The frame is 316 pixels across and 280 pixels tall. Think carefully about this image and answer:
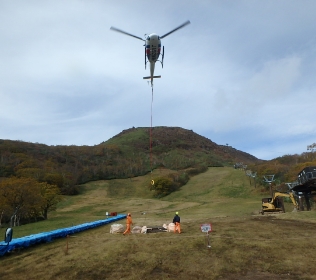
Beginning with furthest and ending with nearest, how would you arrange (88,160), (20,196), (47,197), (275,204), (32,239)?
1. (88,160)
2. (47,197)
3. (20,196)
4. (275,204)
5. (32,239)

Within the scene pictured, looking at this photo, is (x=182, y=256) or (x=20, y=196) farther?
(x=20, y=196)

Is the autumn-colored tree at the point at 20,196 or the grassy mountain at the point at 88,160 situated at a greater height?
the grassy mountain at the point at 88,160

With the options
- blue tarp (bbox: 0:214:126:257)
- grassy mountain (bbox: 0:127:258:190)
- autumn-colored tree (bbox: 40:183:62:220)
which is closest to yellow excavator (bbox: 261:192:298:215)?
blue tarp (bbox: 0:214:126:257)

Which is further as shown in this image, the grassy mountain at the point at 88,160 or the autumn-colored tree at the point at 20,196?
the grassy mountain at the point at 88,160

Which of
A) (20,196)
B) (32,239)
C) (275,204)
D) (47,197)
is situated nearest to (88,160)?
(47,197)

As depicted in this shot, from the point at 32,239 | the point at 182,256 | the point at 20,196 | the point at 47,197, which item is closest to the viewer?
the point at 182,256

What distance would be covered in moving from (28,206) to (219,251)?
27.2 m

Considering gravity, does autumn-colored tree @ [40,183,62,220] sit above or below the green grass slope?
above

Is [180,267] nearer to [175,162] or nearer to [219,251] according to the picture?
[219,251]

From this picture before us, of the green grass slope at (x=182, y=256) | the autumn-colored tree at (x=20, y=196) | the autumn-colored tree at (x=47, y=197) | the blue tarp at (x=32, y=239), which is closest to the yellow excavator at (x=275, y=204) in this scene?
the green grass slope at (x=182, y=256)

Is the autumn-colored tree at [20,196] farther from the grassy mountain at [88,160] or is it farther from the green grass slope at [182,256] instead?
the green grass slope at [182,256]

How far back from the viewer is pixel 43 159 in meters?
89.8

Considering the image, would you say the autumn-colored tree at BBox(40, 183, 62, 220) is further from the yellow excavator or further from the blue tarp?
the yellow excavator

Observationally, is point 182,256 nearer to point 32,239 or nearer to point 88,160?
point 32,239
